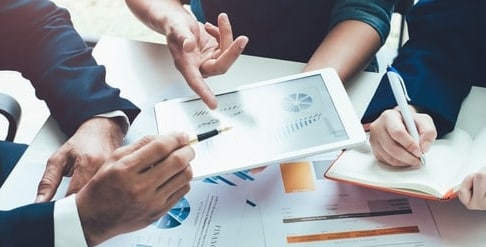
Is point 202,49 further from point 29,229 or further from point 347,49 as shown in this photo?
point 29,229

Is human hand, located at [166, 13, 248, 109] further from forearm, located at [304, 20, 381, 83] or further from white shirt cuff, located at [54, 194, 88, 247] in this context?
white shirt cuff, located at [54, 194, 88, 247]

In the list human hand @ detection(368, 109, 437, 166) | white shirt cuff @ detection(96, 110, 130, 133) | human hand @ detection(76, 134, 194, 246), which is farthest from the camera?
white shirt cuff @ detection(96, 110, 130, 133)

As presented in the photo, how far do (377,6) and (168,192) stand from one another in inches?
22.9

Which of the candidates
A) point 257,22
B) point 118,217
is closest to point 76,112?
point 118,217

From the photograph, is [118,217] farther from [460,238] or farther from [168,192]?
[460,238]

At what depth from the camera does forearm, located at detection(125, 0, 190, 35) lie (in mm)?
1054

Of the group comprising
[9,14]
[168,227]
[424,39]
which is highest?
[424,39]

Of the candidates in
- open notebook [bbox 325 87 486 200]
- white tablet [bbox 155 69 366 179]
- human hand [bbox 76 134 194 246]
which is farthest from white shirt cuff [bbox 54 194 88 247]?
open notebook [bbox 325 87 486 200]

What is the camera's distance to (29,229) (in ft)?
2.45

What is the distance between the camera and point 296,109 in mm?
859

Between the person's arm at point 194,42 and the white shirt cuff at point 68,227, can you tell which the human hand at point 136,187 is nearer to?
the white shirt cuff at point 68,227

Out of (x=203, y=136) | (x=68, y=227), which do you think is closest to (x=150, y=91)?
(x=203, y=136)

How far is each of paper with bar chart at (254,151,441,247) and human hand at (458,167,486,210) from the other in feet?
0.19

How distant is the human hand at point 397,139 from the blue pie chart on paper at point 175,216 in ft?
0.92
